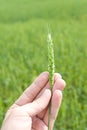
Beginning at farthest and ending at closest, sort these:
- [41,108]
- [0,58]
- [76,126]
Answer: [0,58]
[76,126]
[41,108]

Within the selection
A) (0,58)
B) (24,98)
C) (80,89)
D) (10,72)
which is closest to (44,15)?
(0,58)

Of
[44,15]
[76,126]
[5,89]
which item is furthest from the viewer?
[44,15]

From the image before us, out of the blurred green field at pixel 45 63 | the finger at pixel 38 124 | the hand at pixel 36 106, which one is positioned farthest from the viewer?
the blurred green field at pixel 45 63

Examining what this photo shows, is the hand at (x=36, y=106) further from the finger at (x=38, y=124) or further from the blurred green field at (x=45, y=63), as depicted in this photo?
the blurred green field at (x=45, y=63)

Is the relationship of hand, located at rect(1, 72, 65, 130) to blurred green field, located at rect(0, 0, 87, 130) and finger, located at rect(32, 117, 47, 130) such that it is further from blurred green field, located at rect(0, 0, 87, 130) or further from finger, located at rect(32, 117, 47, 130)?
blurred green field, located at rect(0, 0, 87, 130)

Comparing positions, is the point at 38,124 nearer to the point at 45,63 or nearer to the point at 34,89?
the point at 34,89

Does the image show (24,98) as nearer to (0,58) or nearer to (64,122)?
(64,122)

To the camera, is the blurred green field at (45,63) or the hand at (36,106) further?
the blurred green field at (45,63)

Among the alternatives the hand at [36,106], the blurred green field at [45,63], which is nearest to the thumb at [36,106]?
the hand at [36,106]
